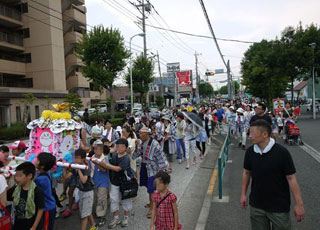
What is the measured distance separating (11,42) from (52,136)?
94.2ft

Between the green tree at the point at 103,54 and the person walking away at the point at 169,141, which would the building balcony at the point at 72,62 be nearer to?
the green tree at the point at 103,54

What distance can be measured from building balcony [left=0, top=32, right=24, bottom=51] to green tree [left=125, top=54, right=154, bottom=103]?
1227 cm

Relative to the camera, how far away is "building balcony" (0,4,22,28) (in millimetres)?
26084

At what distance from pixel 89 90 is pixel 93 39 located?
17270mm

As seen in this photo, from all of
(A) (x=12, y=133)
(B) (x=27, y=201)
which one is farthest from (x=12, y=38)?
(B) (x=27, y=201)

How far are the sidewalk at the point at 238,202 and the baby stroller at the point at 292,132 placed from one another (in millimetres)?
2680

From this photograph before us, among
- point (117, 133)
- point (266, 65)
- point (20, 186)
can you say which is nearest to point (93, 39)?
point (117, 133)

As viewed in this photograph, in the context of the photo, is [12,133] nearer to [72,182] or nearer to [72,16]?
[72,182]

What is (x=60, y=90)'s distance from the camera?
2802cm

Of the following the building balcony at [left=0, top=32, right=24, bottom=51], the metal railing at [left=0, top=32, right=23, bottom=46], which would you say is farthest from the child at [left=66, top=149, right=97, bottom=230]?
the metal railing at [left=0, top=32, right=23, bottom=46]

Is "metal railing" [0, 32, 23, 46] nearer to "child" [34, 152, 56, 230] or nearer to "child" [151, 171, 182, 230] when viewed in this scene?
"child" [34, 152, 56, 230]

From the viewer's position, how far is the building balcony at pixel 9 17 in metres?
26.1

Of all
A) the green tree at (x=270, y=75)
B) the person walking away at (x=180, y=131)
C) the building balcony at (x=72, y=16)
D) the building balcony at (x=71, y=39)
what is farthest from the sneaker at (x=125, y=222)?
the building balcony at (x=72, y=16)

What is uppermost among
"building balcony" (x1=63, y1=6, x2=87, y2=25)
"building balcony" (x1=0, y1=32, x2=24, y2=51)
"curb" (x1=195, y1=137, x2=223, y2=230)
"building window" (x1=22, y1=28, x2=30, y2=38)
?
"building balcony" (x1=63, y1=6, x2=87, y2=25)
